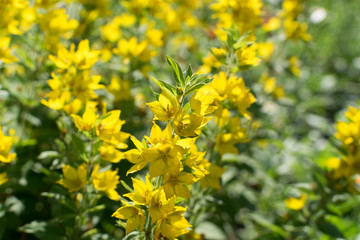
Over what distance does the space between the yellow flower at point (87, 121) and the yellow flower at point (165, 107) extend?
1.31 feet

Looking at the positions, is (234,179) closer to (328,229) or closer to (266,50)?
(328,229)

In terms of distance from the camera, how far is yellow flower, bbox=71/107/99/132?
1.49m

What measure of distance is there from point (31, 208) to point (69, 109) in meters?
0.98

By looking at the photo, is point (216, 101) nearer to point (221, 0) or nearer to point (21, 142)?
point (221, 0)

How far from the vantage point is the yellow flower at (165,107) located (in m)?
1.23

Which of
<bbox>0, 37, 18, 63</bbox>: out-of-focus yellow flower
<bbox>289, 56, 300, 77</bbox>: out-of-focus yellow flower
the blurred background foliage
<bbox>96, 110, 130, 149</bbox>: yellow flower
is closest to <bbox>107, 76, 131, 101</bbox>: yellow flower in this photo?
the blurred background foliage

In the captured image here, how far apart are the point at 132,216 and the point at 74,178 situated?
440mm

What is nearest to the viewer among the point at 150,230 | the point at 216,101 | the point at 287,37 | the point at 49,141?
the point at 150,230

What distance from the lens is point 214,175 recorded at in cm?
168

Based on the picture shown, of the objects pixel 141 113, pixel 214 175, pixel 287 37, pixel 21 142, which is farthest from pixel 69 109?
pixel 287 37

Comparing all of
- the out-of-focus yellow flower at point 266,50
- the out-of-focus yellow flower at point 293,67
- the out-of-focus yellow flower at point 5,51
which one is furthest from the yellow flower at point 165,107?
the out-of-focus yellow flower at point 293,67

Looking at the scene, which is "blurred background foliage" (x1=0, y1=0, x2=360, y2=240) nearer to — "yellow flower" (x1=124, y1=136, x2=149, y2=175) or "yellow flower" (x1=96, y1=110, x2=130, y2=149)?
"yellow flower" (x1=96, y1=110, x2=130, y2=149)

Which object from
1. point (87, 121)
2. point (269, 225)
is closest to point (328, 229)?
point (269, 225)

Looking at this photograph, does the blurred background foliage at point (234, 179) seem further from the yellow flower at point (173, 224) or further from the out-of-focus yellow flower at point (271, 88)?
the yellow flower at point (173, 224)
